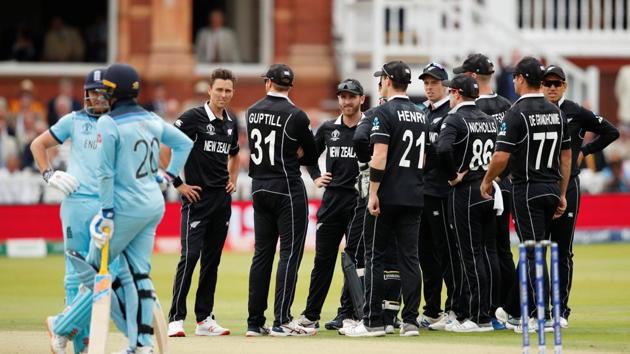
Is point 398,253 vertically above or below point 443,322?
above

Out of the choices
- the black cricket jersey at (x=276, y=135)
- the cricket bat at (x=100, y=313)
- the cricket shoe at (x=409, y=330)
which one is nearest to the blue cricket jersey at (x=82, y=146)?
the cricket bat at (x=100, y=313)

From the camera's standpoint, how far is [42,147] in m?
12.3

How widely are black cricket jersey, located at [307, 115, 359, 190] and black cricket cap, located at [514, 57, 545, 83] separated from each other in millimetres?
1837

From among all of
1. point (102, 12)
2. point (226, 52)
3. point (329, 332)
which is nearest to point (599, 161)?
point (226, 52)

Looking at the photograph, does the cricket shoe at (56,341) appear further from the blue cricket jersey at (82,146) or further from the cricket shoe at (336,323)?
the cricket shoe at (336,323)

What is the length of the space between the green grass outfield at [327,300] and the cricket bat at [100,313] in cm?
242

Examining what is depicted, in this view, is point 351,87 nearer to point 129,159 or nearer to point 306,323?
point 306,323

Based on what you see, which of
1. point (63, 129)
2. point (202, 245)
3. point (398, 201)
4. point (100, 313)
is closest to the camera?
point (100, 313)

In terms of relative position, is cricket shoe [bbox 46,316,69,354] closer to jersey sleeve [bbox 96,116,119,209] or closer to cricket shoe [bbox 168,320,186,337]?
jersey sleeve [bbox 96,116,119,209]

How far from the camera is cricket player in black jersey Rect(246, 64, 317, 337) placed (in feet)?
45.4

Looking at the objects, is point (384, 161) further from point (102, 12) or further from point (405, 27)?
point (102, 12)

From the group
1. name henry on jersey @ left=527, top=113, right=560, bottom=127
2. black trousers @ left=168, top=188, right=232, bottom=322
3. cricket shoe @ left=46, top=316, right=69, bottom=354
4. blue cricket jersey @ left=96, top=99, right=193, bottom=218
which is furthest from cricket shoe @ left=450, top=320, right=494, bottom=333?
cricket shoe @ left=46, top=316, right=69, bottom=354

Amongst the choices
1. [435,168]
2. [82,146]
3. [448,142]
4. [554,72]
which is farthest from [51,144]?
[554,72]

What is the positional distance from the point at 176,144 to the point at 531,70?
369 cm
